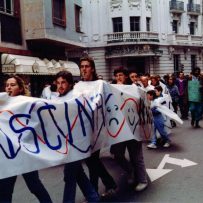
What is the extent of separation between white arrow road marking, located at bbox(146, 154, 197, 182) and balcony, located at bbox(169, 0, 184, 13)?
32.7 metres

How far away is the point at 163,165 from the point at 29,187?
343 centimetres

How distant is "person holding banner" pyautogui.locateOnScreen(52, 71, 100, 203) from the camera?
174 inches

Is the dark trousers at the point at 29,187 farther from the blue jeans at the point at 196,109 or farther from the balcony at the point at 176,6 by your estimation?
the balcony at the point at 176,6

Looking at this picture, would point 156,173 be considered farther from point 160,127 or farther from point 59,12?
point 59,12

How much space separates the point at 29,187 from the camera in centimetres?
430

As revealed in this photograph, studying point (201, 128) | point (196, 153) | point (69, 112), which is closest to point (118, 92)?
point (69, 112)

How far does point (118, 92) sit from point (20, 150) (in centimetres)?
185

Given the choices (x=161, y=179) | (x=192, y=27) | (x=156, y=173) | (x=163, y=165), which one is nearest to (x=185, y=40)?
Answer: (x=192, y=27)

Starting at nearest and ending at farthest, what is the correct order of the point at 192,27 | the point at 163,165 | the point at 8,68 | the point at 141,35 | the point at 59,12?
1. the point at 163,165
2. the point at 8,68
3. the point at 59,12
4. the point at 141,35
5. the point at 192,27

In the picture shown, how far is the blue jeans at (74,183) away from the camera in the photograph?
174 inches

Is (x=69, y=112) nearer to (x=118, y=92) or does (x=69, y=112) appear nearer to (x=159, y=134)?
(x=118, y=92)

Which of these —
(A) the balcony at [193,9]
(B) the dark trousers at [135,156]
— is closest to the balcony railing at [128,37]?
(A) the balcony at [193,9]

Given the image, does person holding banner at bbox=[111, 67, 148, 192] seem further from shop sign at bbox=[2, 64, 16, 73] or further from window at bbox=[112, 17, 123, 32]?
window at bbox=[112, 17, 123, 32]

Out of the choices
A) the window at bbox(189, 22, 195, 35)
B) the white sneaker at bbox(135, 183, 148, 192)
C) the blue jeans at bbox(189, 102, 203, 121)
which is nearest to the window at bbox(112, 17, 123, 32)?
the window at bbox(189, 22, 195, 35)
